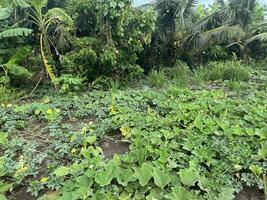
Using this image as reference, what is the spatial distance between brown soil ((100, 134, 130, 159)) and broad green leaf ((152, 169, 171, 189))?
81 cm

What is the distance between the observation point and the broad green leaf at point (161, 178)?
2596 millimetres

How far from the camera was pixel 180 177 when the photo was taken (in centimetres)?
267

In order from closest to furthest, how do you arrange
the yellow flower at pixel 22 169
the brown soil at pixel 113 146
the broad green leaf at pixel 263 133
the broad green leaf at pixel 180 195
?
the broad green leaf at pixel 180 195 → the yellow flower at pixel 22 169 → the broad green leaf at pixel 263 133 → the brown soil at pixel 113 146

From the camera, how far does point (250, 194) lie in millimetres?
2689

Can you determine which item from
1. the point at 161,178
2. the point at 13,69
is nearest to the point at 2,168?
the point at 161,178

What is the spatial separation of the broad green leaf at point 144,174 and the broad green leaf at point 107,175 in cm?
19

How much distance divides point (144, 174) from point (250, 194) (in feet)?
3.12

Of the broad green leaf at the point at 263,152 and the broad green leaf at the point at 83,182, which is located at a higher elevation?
the broad green leaf at the point at 263,152

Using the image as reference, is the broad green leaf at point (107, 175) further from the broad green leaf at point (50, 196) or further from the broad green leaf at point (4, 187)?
the broad green leaf at point (4, 187)

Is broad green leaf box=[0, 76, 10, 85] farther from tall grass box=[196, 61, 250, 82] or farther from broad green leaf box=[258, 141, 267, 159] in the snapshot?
broad green leaf box=[258, 141, 267, 159]

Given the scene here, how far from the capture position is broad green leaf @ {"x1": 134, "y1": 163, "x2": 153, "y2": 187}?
2.66 m

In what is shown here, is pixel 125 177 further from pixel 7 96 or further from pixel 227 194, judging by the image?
pixel 7 96

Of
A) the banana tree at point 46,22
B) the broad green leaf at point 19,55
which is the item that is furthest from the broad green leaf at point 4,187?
the broad green leaf at point 19,55

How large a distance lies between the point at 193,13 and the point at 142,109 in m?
6.42
